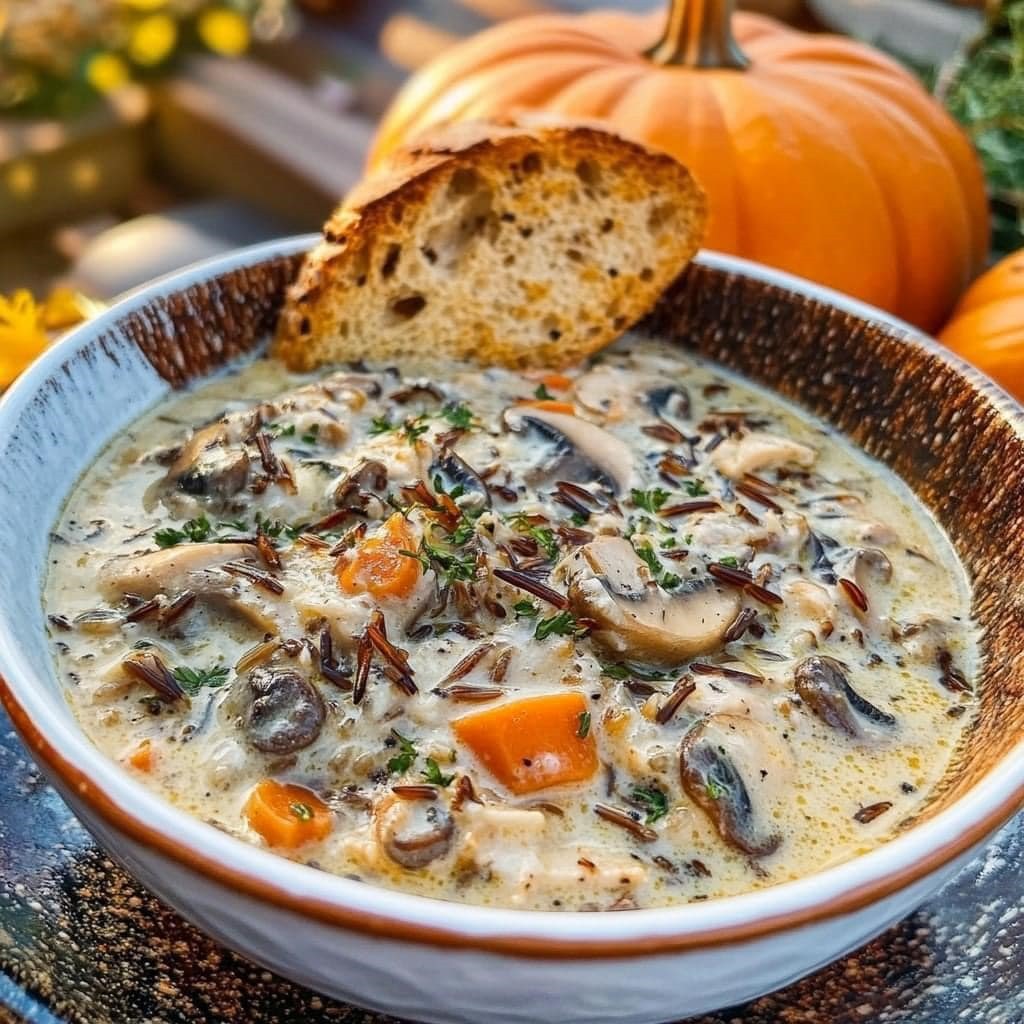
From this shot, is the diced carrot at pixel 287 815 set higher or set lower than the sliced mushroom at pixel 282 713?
lower

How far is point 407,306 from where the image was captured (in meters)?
2.53

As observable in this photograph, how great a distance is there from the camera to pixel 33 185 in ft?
20.6

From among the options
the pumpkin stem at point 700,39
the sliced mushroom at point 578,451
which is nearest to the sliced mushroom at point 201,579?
the sliced mushroom at point 578,451

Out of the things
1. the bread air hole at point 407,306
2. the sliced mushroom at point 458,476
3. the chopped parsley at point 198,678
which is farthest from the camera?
the bread air hole at point 407,306

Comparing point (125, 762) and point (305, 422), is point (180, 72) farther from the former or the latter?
point (125, 762)

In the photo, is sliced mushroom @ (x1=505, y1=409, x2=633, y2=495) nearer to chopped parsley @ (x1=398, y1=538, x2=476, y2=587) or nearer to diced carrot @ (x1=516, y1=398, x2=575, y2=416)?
diced carrot @ (x1=516, y1=398, x2=575, y2=416)

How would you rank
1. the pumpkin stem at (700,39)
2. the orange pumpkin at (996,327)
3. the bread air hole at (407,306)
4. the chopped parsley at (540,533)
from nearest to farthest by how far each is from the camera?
1. the chopped parsley at (540,533)
2. the bread air hole at (407,306)
3. the orange pumpkin at (996,327)
4. the pumpkin stem at (700,39)

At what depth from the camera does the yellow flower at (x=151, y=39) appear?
261 inches

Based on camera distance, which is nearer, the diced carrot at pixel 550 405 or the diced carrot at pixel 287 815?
the diced carrot at pixel 287 815

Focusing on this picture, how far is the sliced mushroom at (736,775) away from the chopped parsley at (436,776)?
30cm

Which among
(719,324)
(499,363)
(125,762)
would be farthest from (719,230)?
(125,762)

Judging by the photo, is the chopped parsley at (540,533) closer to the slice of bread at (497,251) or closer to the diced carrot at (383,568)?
the diced carrot at (383,568)

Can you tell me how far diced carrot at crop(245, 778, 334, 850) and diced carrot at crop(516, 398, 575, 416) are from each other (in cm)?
98

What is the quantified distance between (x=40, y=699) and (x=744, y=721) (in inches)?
34.6
